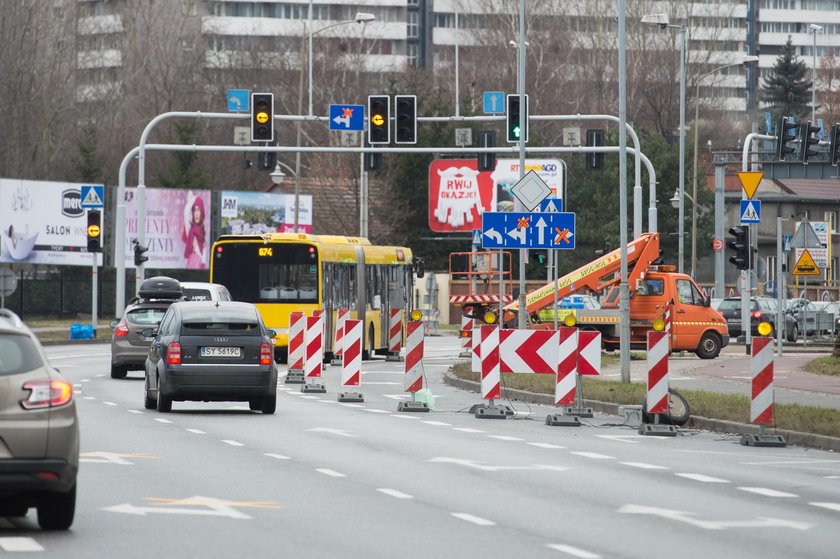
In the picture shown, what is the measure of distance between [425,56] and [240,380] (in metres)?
119

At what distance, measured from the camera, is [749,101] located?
153625 millimetres

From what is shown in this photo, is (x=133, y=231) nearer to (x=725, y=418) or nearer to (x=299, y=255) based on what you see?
(x=299, y=255)

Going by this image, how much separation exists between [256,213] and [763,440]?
56.2 metres

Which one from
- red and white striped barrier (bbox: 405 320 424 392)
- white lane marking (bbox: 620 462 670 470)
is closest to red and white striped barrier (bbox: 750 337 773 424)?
white lane marking (bbox: 620 462 670 470)

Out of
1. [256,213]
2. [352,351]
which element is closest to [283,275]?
[352,351]

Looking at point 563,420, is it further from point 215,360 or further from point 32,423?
point 32,423

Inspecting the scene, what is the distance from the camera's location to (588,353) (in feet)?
74.3

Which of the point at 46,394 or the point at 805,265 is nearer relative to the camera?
the point at 46,394

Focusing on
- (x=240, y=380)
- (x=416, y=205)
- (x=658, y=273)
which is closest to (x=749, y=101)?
(x=416, y=205)

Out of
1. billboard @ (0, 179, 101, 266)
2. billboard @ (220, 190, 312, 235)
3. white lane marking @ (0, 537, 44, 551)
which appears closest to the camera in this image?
white lane marking @ (0, 537, 44, 551)

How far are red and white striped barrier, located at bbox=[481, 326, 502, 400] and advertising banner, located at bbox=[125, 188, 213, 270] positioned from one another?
157 ft

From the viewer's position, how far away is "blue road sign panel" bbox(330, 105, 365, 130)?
4425 centimetres

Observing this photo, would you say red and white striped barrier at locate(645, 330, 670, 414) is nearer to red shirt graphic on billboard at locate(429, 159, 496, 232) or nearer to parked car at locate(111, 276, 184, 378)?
parked car at locate(111, 276, 184, 378)

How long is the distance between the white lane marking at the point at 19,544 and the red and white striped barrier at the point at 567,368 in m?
12.4
